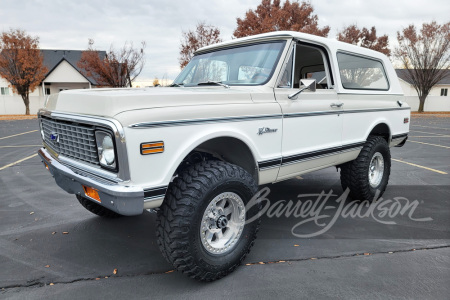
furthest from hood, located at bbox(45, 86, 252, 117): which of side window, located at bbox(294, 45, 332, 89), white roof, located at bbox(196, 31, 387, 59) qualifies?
side window, located at bbox(294, 45, 332, 89)

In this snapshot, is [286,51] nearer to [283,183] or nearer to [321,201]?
[321,201]

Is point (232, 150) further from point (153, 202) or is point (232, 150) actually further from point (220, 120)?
point (153, 202)

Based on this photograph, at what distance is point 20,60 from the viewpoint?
26047 mm

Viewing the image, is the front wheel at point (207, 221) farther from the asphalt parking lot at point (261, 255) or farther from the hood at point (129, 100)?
the hood at point (129, 100)

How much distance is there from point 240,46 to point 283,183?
2.81 metres

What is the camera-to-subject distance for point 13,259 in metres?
3.12

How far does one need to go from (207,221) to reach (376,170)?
323cm

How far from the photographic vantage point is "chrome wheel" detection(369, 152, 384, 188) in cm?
481

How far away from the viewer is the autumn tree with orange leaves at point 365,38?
26.8m

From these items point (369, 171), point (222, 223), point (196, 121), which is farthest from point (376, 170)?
point (196, 121)

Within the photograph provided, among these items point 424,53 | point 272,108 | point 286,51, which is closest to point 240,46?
point 286,51

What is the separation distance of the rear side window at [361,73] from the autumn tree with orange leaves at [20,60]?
92.2 ft

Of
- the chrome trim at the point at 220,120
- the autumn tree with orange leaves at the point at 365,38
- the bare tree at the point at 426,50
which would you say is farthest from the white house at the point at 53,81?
the chrome trim at the point at 220,120

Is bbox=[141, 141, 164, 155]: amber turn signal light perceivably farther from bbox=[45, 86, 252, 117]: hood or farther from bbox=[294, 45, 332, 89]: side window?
bbox=[294, 45, 332, 89]: side window
